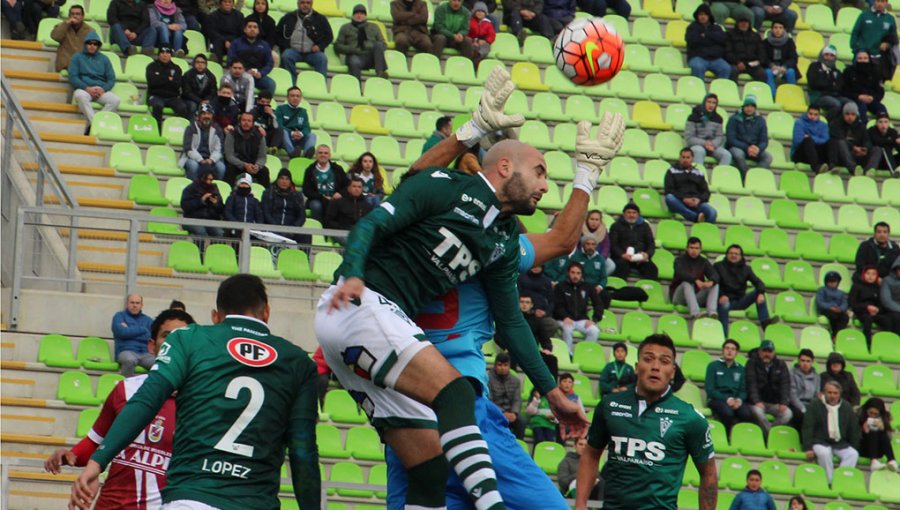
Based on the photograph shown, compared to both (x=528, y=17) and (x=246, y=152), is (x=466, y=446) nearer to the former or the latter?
(x=246, y=152)

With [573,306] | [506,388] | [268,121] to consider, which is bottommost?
[506,388]

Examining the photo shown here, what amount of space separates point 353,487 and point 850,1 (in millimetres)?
Result: 16507

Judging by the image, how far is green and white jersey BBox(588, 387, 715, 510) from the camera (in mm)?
9078

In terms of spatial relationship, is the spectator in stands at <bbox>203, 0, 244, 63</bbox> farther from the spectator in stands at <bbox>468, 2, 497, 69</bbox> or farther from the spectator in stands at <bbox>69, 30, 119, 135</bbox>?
the spectator in stands at <bbox>468, 2, 497, 69</bbox>

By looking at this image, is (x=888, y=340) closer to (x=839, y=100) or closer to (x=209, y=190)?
(x=839, y=100)

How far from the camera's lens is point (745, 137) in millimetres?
22172

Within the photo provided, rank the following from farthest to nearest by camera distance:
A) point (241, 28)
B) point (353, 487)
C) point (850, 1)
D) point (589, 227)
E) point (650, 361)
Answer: point (850, 1) < point (241, 28) < point (589, 227) < point (353, 487) < point (650, 361)

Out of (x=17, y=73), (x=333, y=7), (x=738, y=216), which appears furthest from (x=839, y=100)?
(x=17, y=73)

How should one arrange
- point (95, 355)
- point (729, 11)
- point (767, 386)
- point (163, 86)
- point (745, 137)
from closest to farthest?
1. point (95, 355)
2. point (767, 386)
3. point (163, 86)
4. point (745, 137)
5. point (729, 11)

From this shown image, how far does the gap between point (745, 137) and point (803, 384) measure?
16.4 ft

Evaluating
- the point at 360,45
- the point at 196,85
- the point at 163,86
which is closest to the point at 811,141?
the point at 360,45

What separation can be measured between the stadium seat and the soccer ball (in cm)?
729

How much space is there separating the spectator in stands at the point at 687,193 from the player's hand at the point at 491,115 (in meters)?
13.2

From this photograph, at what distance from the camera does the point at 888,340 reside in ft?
65.1
